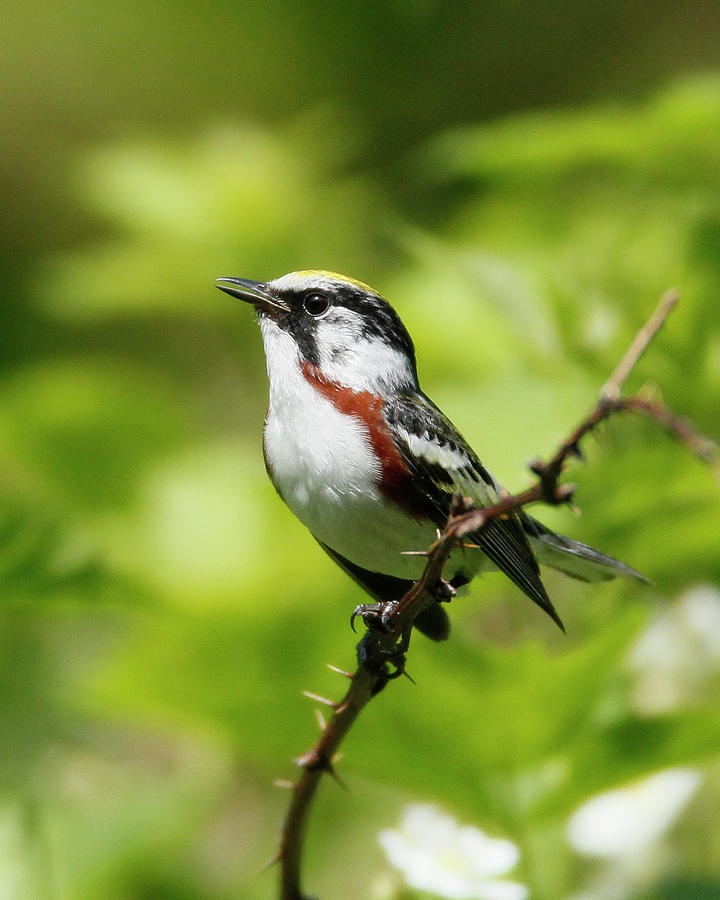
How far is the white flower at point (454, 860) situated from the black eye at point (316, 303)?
1.04m

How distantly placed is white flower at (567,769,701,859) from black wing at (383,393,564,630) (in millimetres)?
608

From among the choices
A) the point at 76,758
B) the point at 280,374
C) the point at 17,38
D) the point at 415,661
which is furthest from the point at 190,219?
the point at 17,38

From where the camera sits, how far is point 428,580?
1376mm

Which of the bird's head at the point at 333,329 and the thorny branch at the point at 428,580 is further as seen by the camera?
the bird's head at the point at 333,329

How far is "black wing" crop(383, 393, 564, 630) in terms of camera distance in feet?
6.11

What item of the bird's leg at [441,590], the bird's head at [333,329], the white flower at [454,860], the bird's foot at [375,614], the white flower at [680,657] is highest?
the bird's head at [333,329]

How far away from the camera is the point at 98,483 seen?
306cm

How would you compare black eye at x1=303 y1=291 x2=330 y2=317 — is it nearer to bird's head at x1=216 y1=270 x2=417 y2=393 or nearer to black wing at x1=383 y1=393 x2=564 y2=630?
bird's head at x1=216 y1=270 x2=417 y2=393

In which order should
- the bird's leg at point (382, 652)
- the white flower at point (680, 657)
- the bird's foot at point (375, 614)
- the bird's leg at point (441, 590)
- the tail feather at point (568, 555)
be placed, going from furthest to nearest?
the white flower at point (680, 657), the tail feather at point (568, 555), the bird's foot at point (375, 614), the bird's leg at point (382, 652), the bird's leg at point (441, 590)

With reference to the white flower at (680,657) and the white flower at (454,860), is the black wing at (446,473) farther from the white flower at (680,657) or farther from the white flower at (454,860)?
the white flower at (680,657)

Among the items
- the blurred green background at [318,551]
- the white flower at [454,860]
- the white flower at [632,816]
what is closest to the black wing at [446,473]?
the blurred green background at [318,551]

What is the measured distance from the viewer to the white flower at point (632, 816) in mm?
2199

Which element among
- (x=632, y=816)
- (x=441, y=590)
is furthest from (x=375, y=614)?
(x=632, y=816)

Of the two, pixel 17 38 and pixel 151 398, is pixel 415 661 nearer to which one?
pixel 151 398
